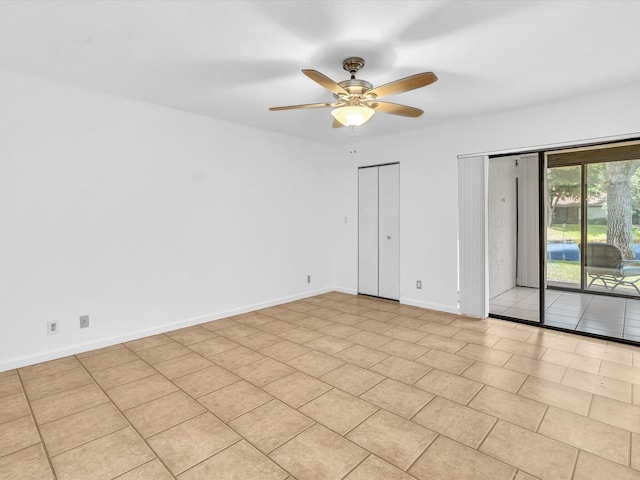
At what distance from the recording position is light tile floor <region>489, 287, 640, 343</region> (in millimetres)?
3791

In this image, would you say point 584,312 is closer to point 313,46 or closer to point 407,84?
point 407,84

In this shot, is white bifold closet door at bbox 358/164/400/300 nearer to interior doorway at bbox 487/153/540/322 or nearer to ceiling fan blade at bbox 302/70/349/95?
interior doorway at bbox 487/153/540/322

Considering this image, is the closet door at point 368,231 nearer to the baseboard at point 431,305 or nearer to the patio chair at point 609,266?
the baseboard at point 431,305

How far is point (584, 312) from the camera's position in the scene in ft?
14.0

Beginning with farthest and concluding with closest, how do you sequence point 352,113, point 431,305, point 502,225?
1. point 502,225
2. point 431,305
3. point 352,113

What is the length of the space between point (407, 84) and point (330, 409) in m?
2.29

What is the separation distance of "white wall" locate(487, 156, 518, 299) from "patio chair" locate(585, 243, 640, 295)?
114 centimetres

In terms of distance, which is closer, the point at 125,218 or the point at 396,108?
the point at 396,108

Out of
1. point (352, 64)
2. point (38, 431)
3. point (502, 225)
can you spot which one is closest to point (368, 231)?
point (502, 225)

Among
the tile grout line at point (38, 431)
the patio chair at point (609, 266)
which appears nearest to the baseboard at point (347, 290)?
the patio chair at point (609, 266)

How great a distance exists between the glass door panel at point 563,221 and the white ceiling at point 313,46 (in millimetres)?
987

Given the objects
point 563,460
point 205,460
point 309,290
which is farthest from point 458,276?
point 205,460

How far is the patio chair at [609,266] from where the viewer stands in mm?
3748

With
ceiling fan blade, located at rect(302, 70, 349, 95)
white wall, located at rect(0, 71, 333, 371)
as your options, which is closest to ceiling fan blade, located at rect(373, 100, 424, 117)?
ceiling fan blade, located at rect(302, 70, 349, 95)
